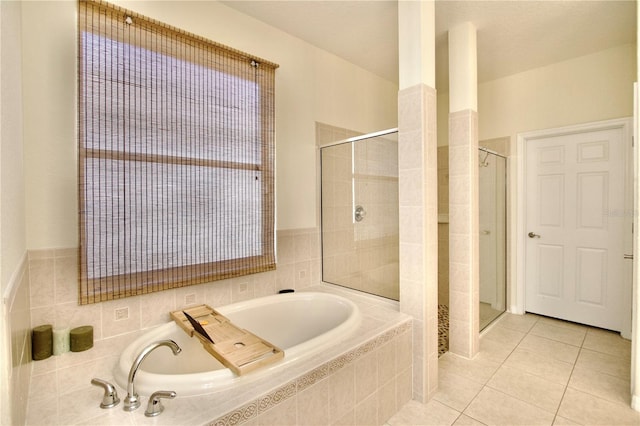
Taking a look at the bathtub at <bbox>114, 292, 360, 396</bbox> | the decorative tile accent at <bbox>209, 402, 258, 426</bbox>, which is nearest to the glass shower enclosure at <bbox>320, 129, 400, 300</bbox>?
the bathtub at <bbox>114, 292, 360, 396</bbox>

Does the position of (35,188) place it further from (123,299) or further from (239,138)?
(239,138)

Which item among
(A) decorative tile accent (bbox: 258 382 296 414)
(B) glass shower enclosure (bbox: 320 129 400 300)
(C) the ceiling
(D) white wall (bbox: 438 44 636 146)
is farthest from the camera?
(D) white wall (bbox: 438 44 636 146)

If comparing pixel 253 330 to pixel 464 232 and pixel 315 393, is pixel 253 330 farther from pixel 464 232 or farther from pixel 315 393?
pixel 464 232

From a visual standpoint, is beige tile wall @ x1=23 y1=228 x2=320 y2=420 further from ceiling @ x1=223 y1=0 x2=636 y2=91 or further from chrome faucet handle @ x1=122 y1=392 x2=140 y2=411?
ceiling @ x1=223 y1=0 x2=636 y2=91

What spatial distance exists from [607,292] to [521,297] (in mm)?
698

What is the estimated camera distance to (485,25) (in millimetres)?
2438

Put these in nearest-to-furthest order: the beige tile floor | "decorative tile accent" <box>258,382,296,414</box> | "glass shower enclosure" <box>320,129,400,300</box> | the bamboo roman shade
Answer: "decorative tile accent" <box>258,382,296,414</box>
the bamboo roman shade
the beige tile floor
"glass shower enclosure" <box>320,129,400,300</box>

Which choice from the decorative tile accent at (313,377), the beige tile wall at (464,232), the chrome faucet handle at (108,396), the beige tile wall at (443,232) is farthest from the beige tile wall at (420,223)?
the chrome faucet handle at (108,396)

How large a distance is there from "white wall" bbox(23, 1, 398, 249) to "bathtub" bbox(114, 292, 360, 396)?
66 centimetres

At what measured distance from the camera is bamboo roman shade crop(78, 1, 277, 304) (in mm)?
1633

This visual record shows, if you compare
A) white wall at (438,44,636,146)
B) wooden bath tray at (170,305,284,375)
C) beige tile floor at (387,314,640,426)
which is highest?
white wall at (438,44,636,146)

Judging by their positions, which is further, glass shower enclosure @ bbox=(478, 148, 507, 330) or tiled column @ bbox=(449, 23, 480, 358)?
glass shower enclosure @ bbox=(478, 148, 507, 330)

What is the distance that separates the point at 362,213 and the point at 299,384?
157cm

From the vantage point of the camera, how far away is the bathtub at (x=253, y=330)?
1.19m
